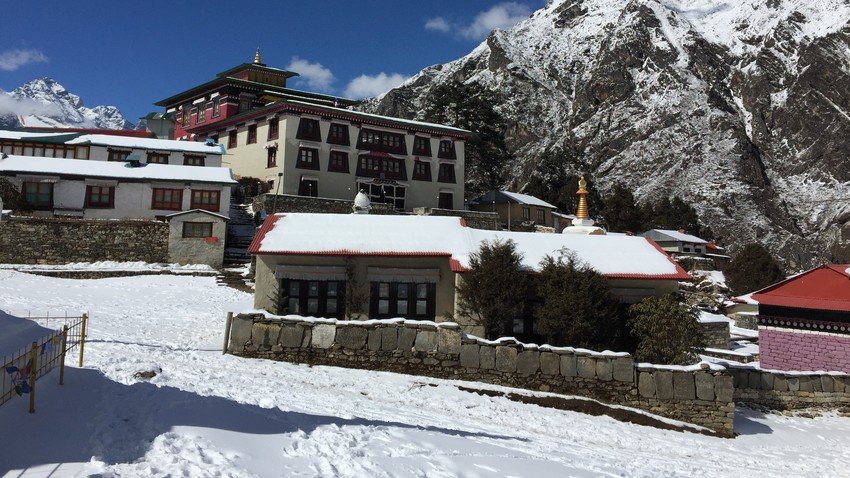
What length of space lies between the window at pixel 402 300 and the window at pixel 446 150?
39.4m

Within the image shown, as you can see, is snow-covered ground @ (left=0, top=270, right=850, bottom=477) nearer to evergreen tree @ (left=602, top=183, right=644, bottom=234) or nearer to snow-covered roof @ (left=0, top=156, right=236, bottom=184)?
snow-covered roof @ (left=0, top=156, right=236, bottom=184)

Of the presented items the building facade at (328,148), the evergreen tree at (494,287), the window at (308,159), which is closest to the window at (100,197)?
the building facade at (328,148)

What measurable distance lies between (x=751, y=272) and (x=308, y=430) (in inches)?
2479

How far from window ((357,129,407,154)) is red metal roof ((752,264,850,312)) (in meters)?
39.4

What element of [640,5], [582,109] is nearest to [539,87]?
[582,109]

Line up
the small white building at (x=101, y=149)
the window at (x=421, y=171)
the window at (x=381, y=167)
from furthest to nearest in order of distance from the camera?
the window at (x=421, y=171)
the window at (x=381, y=167)
the small white building at (x=101, y=149)

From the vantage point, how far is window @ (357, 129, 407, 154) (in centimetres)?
5597

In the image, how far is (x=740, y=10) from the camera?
561 feet

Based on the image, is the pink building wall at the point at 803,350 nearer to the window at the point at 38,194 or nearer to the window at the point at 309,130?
the window at the point at 309,130

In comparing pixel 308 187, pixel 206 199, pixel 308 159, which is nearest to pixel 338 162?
pixel 308 159

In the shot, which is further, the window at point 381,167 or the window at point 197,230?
the window at point 381,167

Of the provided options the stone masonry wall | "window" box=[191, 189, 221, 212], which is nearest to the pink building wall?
the stone masonry wall

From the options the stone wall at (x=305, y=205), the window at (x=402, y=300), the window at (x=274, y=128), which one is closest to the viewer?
the window at (x=402, y=300)

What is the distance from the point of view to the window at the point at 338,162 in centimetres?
5375
